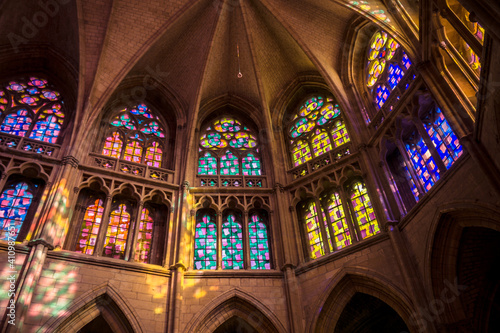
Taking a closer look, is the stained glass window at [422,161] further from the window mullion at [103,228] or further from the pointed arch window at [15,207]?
the pointed arch window at [15,207]

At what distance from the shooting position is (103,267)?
410 inches

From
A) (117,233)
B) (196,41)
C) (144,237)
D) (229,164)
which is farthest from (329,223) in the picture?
(196,41)

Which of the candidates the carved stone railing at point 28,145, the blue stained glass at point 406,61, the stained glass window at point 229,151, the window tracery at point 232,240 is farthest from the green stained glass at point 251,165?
the carved stone railing at point 28,145

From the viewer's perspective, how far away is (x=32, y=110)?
45.9 ft

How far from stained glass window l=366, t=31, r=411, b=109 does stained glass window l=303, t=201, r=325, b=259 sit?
369cm

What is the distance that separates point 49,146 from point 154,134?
12.5 feet

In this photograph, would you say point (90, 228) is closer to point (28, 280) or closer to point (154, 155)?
point (28, 280)

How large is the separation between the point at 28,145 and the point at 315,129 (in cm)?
920

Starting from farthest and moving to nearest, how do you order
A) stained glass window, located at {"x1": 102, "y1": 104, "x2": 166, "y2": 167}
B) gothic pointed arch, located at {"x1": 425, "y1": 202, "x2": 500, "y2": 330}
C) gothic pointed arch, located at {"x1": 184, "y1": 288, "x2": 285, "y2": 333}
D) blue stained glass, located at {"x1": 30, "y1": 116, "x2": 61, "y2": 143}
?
stained glass window, located at {"x1": 102, "y1": 104, "x2": 166, "y2": 167} < blue stained glass, located at {"x1": 30, "y1": 116, "x2": 61, "y2": 143} < gothic pointed arch, located at {"x1": 184, "y1": 288, "x2": 285, "y2": 333} < gothic pointed arch, located at {"x1": 425, "y1": 202, "x2": 500, "y2": 330}

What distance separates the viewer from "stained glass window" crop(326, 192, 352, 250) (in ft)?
37.6

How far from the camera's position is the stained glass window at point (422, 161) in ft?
31.8

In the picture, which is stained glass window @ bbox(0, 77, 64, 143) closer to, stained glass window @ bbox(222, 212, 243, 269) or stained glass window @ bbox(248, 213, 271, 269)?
stained glass window @ bbox(222, 212, 243, 269)

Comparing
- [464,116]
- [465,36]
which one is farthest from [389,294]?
[465,36]

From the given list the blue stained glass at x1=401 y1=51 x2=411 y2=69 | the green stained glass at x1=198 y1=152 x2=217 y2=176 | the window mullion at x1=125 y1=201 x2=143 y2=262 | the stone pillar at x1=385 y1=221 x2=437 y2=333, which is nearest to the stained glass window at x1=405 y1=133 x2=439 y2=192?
the stone pillar at x1=385 y1=221 x2=437 y2=333
